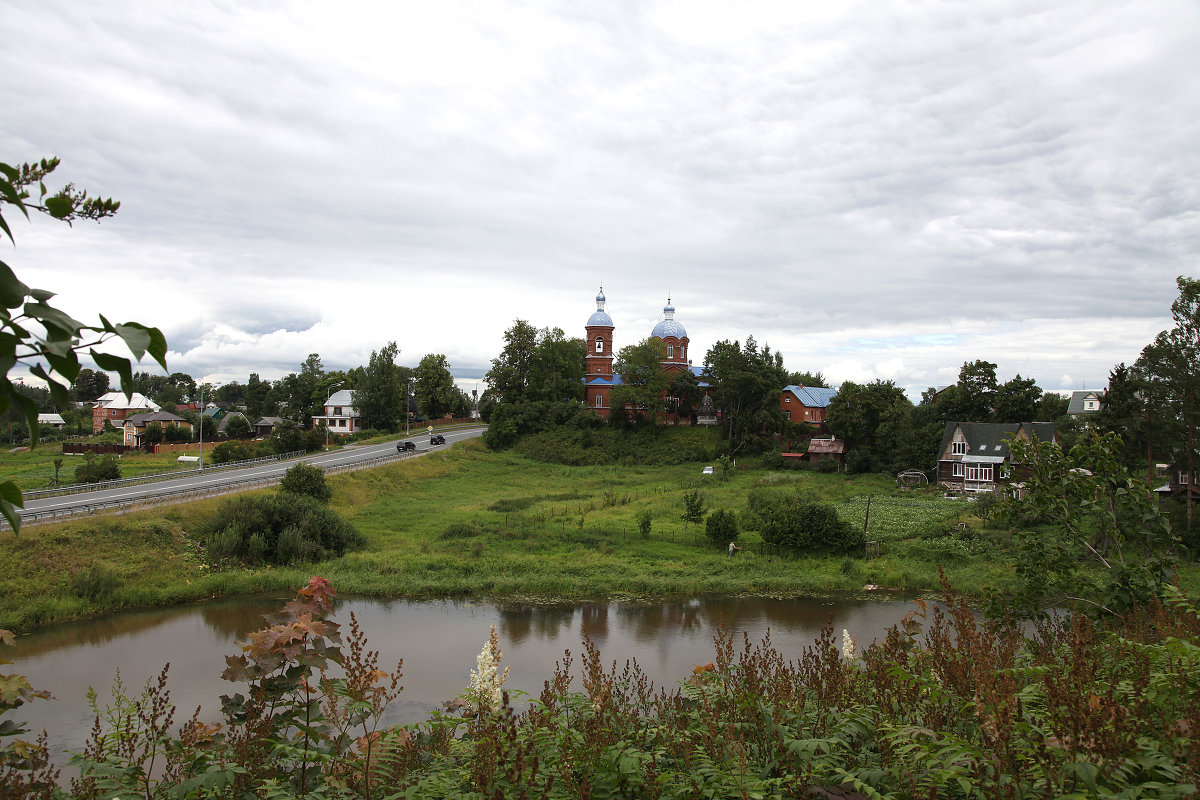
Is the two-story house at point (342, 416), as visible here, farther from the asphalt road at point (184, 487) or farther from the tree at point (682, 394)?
the tree at point (682, 394)

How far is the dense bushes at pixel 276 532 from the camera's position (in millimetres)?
21453

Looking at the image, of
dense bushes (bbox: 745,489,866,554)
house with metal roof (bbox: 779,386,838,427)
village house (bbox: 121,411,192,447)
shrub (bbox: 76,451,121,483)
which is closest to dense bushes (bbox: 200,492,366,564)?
shrub (bbox: 76,451,121,483)

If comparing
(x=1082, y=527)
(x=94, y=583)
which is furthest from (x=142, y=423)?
(x=1082, y=527)

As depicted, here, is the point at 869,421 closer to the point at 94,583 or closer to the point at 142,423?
the point at 94,583

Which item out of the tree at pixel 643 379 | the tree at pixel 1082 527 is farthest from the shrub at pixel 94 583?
the tree at pixel 643 379

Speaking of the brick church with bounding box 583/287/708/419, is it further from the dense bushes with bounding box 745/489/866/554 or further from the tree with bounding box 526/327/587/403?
the dense bushes with bounding box 745/489/866/554

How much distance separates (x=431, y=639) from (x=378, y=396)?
4725 cm

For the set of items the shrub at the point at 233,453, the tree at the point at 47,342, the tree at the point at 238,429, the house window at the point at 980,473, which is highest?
the tree at the point at 47,342

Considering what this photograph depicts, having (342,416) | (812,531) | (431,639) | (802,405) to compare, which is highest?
(802,405)

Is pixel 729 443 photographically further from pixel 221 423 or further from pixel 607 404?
pixel 221 423

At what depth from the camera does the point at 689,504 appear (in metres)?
27.5

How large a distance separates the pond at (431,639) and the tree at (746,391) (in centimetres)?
2999

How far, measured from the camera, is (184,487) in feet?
90.6

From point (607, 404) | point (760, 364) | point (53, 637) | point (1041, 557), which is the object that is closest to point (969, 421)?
point (760, 364)
